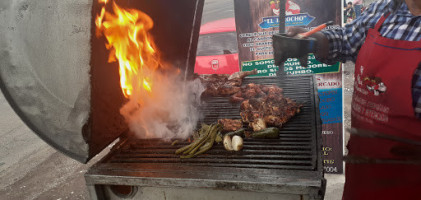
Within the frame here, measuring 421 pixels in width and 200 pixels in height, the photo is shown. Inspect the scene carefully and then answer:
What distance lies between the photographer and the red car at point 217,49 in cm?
614

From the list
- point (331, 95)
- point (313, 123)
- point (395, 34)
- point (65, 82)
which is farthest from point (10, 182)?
point (395, 34)

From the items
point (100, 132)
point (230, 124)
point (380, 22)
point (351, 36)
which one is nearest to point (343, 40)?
point (351, 36)

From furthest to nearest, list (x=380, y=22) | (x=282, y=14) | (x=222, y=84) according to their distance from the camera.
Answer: (x=222, y=84), (x=282, y=14), (x=380, y=22)

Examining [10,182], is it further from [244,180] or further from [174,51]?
[244,180]

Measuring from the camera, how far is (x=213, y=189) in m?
2.29

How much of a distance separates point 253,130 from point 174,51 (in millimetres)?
1545

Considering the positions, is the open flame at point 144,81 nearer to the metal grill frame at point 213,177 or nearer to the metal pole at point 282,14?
the metal grill frame at point 213,177

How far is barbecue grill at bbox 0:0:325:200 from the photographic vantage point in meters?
2.04

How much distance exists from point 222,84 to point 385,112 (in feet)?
7.38

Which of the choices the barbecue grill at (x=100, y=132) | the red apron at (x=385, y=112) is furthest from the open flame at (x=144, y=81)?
the red apron at (x=385, y=112)

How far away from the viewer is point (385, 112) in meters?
2.49

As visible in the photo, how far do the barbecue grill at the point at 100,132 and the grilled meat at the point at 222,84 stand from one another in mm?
1395

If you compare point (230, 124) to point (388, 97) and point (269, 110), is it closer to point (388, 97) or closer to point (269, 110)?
point (269, 110)

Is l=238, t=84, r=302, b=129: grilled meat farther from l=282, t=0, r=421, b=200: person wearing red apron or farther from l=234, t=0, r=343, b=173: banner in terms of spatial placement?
l=234, t=0, r=343, b=173: banner
